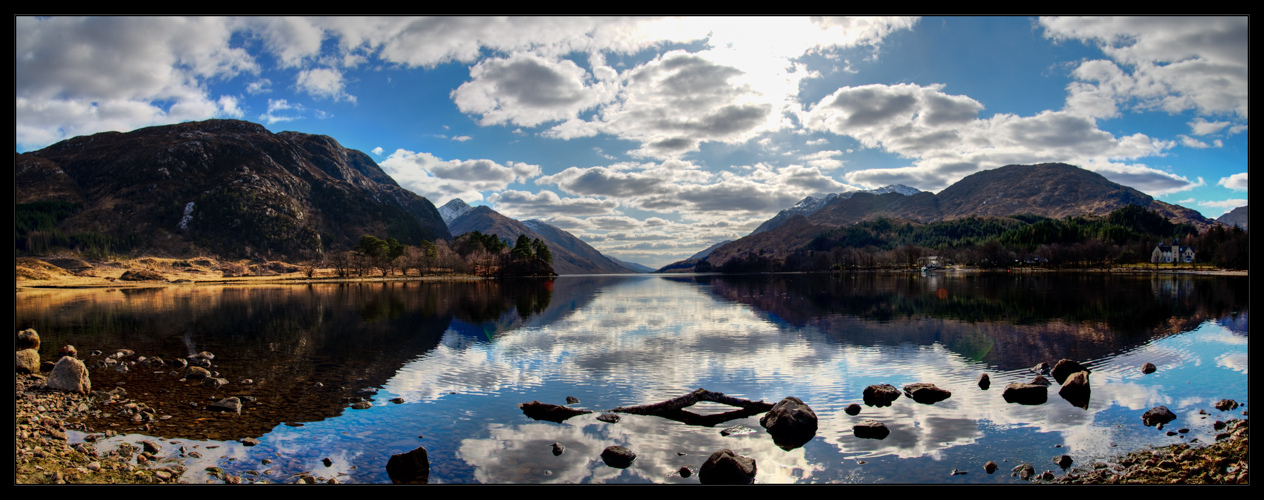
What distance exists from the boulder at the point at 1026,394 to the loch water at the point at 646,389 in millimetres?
496

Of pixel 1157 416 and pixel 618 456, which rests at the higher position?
pixel 1157 416

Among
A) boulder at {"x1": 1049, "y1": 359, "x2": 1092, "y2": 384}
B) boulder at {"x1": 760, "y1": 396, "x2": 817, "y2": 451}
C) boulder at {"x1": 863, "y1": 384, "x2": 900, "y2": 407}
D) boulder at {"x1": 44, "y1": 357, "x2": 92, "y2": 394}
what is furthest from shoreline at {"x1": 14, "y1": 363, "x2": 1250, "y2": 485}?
boulder at {"x1": 1049, "y1": 359, "x2": 1092, "y2": 384}

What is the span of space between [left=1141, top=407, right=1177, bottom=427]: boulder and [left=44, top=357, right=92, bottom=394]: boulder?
5035 centimetres

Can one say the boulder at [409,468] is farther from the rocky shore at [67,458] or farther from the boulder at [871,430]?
the boulder at [871,430]

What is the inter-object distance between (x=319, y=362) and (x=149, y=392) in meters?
10.3

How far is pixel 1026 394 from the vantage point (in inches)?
1049

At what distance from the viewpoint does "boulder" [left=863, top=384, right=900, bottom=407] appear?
26234mm

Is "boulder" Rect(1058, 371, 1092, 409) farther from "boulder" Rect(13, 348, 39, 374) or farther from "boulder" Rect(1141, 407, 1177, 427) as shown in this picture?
"boulder" Rect(13, 348, 39, 374)

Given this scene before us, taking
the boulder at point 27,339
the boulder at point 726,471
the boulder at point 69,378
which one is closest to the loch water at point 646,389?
the boulder at point 726,471

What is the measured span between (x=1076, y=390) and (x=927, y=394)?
759cm

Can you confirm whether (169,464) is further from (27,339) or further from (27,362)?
(27,339)

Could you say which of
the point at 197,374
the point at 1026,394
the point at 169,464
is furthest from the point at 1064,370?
the point at 197,374

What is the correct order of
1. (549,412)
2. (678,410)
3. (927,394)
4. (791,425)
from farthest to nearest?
(927,394)
(678,410)
(549,412)
(791,425)
